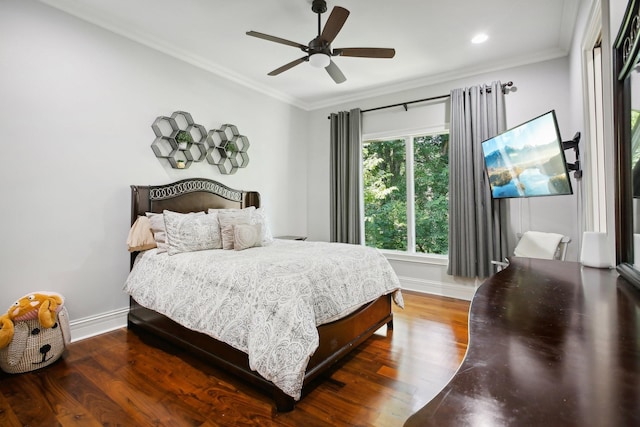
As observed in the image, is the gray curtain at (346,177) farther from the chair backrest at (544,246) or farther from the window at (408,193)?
the chair backrest at (544,246)

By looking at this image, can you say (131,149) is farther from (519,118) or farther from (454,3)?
(519,118)

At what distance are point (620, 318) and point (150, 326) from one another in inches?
120

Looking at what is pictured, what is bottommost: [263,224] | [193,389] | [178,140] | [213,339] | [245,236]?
[193,389]

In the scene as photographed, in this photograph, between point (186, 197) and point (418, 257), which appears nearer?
point (186, 197)

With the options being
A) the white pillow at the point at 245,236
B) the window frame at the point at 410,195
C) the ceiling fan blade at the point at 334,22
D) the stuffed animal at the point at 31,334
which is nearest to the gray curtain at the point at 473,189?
the window frame at the point at 410,195

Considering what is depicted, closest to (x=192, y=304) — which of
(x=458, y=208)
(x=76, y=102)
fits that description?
(x=76, y=102)

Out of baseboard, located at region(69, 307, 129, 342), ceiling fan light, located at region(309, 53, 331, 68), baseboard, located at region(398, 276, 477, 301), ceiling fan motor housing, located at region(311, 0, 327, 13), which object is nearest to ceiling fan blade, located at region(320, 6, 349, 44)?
ceiling fan light, located at region(309, 53, 331, 68)

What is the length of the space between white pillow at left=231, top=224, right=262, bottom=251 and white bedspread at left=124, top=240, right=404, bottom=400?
188 millimetres

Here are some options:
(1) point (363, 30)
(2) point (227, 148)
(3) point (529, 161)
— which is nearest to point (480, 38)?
(1) point (363, 30)

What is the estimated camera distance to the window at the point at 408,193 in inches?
165

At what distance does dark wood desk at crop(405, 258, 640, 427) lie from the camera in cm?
46

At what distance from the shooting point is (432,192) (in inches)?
168

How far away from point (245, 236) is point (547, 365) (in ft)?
8.74

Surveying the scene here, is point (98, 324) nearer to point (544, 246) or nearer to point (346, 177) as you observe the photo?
point (346, 177)
